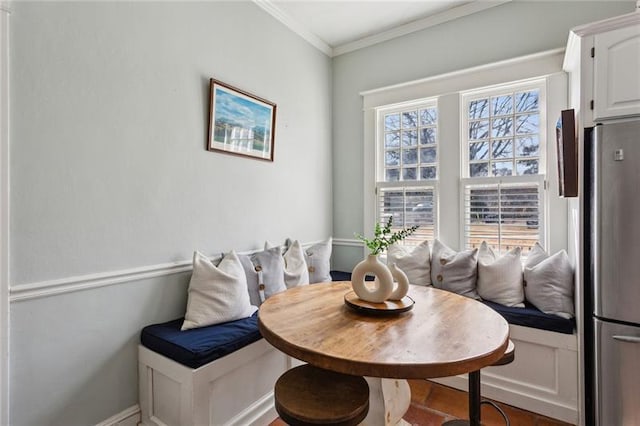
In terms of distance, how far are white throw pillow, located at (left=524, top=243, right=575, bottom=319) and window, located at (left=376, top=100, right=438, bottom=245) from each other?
0.93 m

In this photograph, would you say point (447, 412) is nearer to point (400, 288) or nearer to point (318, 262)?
point (400, 288)

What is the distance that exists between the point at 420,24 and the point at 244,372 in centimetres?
320

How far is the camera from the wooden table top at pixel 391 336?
104 cm

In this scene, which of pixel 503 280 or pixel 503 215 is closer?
pixel 503 280

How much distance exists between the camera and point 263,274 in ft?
7.49

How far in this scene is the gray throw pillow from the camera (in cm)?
223

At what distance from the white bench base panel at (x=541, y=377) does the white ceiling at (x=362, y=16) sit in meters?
2.60

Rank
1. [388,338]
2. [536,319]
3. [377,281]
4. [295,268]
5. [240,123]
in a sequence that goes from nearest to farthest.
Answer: [388,338], [377,281], [536,319], [240,123], [295,268]

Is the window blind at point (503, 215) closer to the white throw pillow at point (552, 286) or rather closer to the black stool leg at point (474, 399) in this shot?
the white throw pillow at point (552, 286)

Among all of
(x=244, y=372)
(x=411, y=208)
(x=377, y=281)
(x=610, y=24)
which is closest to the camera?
(x=377, y=281)

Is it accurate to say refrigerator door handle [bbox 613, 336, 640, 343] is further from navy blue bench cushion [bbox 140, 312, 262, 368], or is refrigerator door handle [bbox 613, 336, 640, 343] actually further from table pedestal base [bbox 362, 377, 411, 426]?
navy blue bench cushion [bbox 140, 312, 262, 368]

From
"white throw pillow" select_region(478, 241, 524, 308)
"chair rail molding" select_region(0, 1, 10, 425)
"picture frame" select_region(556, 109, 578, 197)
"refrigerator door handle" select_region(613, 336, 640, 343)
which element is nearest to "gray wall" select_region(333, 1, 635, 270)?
"white throw pillow" select_region(478, 241, 524, 308)

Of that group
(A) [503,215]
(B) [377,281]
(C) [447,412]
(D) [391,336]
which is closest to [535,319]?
(C) [447,412]

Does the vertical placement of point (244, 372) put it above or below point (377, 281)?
below
